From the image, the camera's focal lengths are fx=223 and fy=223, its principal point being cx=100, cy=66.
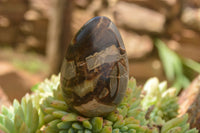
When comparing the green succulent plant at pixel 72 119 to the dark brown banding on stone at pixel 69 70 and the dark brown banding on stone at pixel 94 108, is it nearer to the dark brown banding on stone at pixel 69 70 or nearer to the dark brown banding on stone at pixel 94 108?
the dark brown banding on stone at pixel 94 108

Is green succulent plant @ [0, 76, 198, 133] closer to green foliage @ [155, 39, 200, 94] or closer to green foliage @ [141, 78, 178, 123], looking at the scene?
green foliage @ [141, 78, 178, 123]

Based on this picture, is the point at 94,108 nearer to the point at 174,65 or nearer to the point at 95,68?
the point at 95,68

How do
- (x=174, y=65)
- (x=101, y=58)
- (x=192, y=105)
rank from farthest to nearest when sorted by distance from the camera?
1. (x=174, y=65)
2. (x=192, y=105)
3. (x=101, y=58)

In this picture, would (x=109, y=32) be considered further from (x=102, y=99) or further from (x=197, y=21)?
(x=197, y=21)

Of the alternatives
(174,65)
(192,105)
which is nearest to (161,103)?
(192,105)

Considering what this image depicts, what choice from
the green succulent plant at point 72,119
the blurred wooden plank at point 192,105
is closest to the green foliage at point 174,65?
the blurred wooden plank at point 192,105

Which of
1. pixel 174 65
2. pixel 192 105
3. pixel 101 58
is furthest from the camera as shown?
pixel 174 65

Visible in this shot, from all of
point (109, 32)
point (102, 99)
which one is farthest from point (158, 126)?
point (109, 32)

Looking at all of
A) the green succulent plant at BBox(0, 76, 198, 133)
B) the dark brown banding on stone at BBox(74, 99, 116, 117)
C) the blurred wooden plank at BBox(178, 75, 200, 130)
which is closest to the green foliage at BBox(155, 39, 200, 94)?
the blurred wooden plank at BBox(178, 75, 200, 130)
